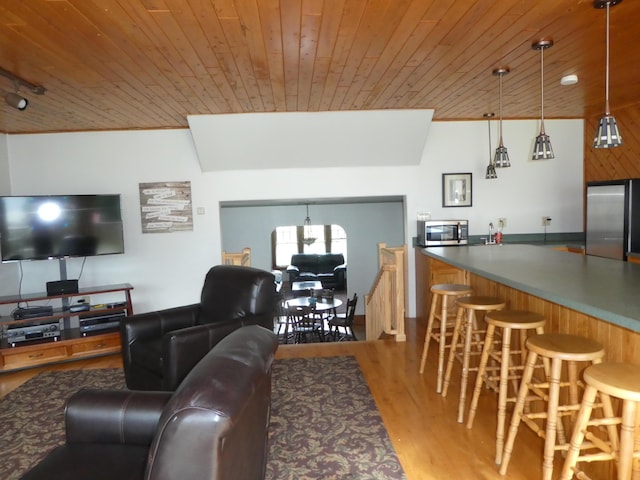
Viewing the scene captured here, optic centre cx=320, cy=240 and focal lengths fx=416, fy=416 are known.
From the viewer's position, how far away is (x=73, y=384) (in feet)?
11.8

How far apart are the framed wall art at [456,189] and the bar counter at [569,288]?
6.21 ft

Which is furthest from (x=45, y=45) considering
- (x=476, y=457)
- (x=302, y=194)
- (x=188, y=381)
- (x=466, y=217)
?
(x=466, y=217)

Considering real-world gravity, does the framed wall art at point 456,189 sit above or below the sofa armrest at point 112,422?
above

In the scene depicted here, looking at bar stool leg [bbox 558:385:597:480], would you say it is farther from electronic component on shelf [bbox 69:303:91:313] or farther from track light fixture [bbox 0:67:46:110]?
electronic component on shelf [bbox 69:303:91:313]

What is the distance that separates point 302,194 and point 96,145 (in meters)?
2.55

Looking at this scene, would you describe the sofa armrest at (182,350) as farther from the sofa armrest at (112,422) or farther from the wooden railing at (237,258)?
the wooden railing at (237,258)

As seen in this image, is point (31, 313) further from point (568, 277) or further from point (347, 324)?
point (347, 324)

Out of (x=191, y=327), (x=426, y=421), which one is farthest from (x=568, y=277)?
(x=191, y=327)

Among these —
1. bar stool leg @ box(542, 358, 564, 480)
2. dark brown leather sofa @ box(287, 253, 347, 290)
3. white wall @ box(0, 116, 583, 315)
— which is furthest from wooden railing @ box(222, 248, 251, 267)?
dark brown leather sofa @ box(287, 253, 347, 290)

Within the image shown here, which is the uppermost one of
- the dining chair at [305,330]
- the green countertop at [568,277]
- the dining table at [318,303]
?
the green countertop at [568,277]

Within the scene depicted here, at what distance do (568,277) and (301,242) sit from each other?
7965mm

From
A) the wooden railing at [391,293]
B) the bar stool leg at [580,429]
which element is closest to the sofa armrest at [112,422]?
the bar stool leg at [580,429]

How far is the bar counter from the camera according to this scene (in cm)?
165

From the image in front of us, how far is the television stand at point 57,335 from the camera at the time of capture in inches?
160
